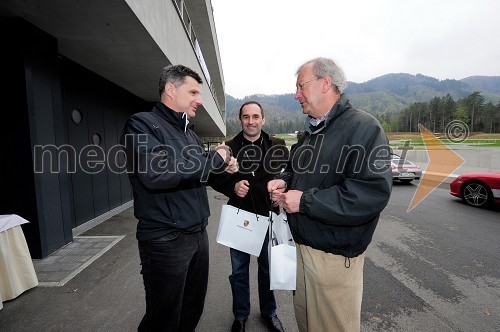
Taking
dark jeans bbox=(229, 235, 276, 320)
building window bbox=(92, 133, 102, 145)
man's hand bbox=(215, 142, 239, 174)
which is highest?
building window bbox=(92, 133, 102, 145)

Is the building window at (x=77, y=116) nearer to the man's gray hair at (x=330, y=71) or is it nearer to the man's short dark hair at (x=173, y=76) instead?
the man's short dark hair at (x=173, y=76)

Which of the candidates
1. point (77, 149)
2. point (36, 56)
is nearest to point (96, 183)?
point (77, 149)

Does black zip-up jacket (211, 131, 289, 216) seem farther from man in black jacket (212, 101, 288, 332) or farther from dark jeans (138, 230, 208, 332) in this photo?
dark jeans (138, 230, 208, 332)

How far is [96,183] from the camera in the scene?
→ 671cm

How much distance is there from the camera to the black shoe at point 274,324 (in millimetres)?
2605

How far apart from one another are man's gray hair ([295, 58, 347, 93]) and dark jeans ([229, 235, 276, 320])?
1.70 meters

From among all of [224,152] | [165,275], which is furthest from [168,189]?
[165,275]

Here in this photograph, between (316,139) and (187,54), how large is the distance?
650 centimetres

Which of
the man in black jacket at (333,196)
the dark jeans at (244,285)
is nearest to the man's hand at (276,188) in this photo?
the man in black jacket at (333,196)

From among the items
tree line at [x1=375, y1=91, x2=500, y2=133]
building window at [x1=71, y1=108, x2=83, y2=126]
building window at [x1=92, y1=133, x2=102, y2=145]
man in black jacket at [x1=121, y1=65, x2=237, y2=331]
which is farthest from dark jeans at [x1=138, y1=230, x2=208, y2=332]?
tree line at [x1=375, y1=91, x2=500, y2=133]

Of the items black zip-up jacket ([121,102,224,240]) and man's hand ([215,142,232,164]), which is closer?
black zip-up jacket ([121,102,224,240])

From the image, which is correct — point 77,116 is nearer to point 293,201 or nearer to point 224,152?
point 224,152

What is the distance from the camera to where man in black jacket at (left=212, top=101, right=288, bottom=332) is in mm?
2625

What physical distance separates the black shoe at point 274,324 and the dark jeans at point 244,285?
0.04 m
